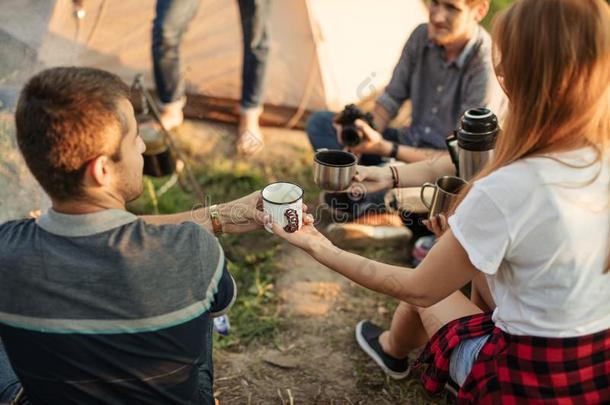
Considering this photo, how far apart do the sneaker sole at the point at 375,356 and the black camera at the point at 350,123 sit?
41.2 inches

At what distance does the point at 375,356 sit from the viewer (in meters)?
2.89

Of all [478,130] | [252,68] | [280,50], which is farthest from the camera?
[280,50]

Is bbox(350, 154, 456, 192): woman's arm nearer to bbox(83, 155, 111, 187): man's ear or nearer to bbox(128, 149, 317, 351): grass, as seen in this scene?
bbox(128, 149, 317, 351): grass

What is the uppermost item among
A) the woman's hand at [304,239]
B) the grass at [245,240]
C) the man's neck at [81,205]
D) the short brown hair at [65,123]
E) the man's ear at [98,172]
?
the short brown hair at [65,123]

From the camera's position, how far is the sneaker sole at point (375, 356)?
283cm

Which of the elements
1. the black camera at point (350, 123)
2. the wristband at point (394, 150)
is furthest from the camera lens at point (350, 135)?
the wristband at point (394, 150)

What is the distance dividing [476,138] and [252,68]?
248 cm

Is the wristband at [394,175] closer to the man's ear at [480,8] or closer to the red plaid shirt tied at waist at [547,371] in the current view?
the man's ear at [480,8]

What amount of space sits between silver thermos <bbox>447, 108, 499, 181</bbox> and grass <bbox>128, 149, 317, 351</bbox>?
1326 mm

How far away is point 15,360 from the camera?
165 centimetres

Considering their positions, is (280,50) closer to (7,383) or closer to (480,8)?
(480,8)

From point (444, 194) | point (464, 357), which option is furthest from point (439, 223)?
point (464, 357)

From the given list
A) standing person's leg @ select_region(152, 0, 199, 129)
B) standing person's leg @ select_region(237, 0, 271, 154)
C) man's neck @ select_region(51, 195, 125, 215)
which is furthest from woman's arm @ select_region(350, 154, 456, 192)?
standing person's leg @ select_region(152, 0, 199, 129)

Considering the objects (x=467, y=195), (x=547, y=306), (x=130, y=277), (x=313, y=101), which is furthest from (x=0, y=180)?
(x=313, y=101)
